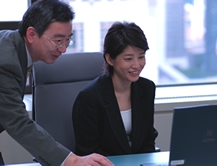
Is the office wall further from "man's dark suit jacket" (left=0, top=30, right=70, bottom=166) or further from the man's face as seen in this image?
"man's dark suit jacket" (left=0, top=30, right=70, bottom=166)

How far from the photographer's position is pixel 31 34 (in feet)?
6.07

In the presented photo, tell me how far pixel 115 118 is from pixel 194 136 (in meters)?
0.70

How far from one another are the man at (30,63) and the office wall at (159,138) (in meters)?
1.18

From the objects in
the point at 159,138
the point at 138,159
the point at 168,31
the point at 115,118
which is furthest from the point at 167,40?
the point at 138,159

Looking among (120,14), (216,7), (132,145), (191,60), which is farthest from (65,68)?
(216,7)

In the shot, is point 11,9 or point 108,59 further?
point 11,9

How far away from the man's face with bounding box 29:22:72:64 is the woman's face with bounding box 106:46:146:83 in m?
0.47

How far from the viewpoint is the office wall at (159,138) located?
3.01 m

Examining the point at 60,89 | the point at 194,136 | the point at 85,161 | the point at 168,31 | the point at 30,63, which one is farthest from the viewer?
the point at 168,31

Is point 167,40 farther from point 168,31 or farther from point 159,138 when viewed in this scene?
point 159,138

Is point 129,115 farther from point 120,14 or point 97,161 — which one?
point 120,14

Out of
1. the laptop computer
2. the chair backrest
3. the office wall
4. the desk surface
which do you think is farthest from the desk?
the office wall

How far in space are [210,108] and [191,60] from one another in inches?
78.5

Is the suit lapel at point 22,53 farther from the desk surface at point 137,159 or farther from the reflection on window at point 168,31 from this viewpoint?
the reflection on window at point 168,31
